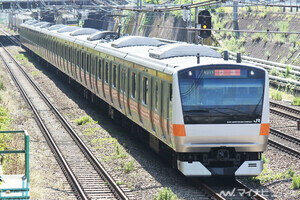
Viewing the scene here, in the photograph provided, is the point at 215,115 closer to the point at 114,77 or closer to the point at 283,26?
the point at 114,77

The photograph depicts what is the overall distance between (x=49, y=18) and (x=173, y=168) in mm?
83273

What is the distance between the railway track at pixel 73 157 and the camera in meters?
12.8

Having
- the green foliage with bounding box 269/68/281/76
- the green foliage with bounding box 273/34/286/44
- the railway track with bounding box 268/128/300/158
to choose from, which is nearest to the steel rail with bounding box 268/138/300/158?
the railway track with bounding box 268/128/300/158

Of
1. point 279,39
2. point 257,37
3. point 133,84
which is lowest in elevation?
point 257,37

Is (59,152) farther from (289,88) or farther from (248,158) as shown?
(289,88)

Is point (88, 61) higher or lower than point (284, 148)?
higher

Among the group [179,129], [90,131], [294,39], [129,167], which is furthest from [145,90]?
[294,39]

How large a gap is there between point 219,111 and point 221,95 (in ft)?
1.04

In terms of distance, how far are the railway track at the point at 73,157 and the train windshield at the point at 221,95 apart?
7.29ft

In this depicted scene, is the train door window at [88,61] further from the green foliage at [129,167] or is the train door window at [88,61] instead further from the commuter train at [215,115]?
the commuter train at [215,115]

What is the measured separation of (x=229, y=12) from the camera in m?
46.8

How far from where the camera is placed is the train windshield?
40.2 feet

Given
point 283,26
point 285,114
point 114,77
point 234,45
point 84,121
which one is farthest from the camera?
point 234,45

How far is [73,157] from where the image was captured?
16359 mm
